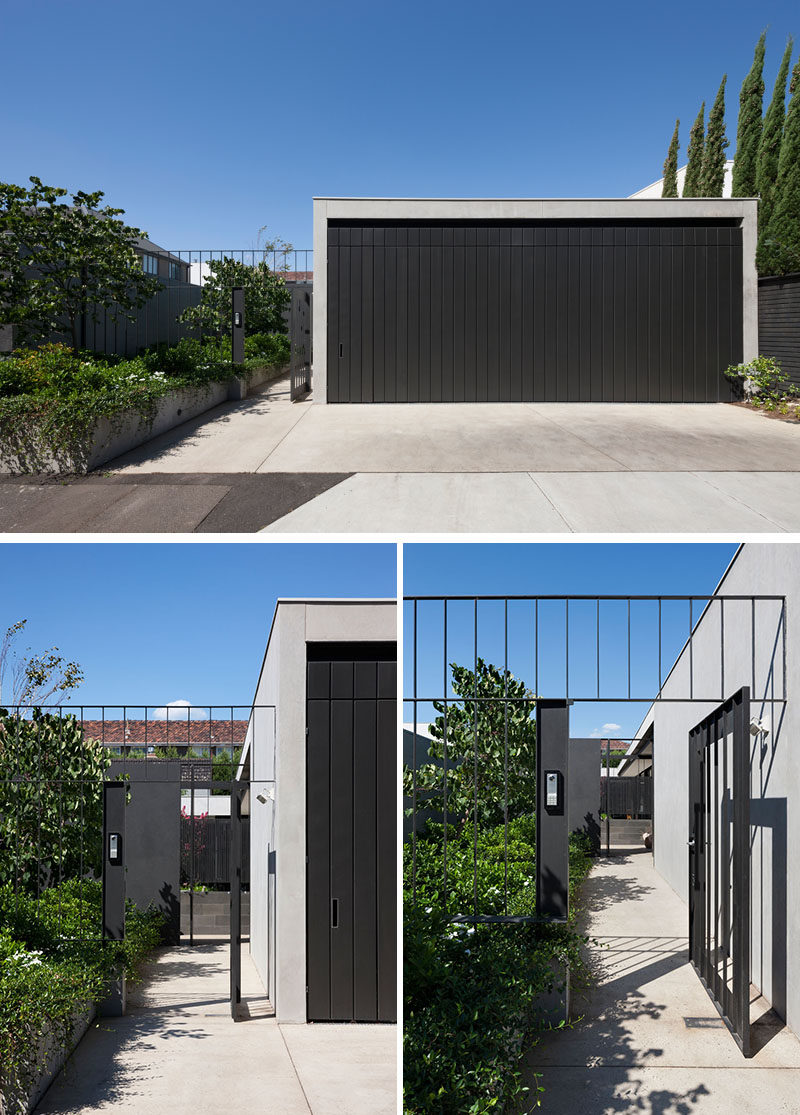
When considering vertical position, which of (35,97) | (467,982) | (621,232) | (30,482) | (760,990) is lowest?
(760,990)

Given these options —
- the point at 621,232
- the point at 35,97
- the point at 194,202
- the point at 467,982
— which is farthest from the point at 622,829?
the point at 194,202

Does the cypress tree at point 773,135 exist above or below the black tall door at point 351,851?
above

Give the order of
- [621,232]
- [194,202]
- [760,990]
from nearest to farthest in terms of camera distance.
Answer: [760,990]
[621,232]
[194,202]

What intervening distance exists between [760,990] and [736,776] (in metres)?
2.02

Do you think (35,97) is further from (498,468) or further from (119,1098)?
(119,1098)

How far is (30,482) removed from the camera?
833 cm

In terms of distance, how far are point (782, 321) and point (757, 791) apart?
32.6 feet

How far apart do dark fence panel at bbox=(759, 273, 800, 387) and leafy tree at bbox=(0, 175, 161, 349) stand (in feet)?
32.6

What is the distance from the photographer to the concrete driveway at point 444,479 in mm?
6703

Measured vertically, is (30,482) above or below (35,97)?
below

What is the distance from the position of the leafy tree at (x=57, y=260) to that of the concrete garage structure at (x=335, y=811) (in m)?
7.19

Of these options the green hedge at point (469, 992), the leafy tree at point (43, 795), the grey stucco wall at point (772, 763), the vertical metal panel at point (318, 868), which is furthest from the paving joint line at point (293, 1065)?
the leafy tree at point (43, 795)

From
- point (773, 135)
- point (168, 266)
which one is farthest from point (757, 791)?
point (168, 266)

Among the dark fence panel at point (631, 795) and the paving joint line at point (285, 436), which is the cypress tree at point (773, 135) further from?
the paving joint line at point (285, 436)
